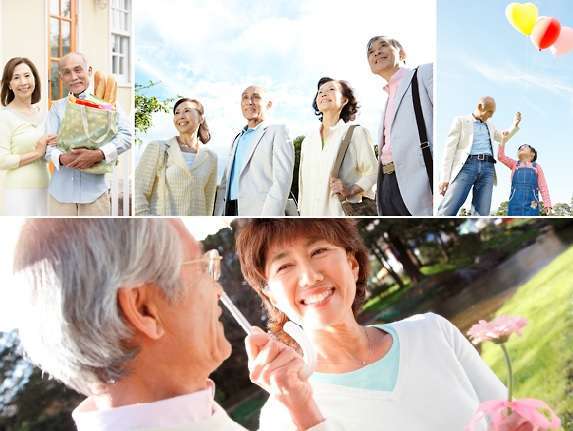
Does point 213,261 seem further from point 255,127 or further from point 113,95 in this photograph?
point 113,95

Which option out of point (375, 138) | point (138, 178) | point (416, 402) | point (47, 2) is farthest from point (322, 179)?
point (47, 2)

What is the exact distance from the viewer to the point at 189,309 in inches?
149

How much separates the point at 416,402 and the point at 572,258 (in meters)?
Result: 1.07

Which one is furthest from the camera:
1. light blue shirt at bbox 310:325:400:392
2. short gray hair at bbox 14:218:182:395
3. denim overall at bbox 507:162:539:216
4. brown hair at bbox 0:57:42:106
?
denim overall at bbox 507:162:539:216

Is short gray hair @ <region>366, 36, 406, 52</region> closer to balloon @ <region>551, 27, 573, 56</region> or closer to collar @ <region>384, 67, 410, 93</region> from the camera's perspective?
collar @ <region>384, 67, 410, 93</region>

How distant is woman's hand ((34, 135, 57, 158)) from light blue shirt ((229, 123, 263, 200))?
32.2 inches

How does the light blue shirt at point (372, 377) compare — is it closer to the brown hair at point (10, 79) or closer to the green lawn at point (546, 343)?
the green lawn at point (546, 343)

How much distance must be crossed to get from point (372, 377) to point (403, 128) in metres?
1.15

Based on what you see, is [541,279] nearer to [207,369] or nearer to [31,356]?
[207,369]

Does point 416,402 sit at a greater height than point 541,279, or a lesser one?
lesser

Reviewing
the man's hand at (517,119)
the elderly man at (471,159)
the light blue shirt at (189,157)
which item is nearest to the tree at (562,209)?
the elderly man at (471,159)

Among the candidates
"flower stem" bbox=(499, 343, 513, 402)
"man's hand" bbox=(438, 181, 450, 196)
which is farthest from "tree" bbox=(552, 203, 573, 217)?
"flower stem" bbox=(499, 343, 513, 402)

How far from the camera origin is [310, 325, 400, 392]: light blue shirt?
3.86 metres

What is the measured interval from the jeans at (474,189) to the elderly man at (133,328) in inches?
39.7
